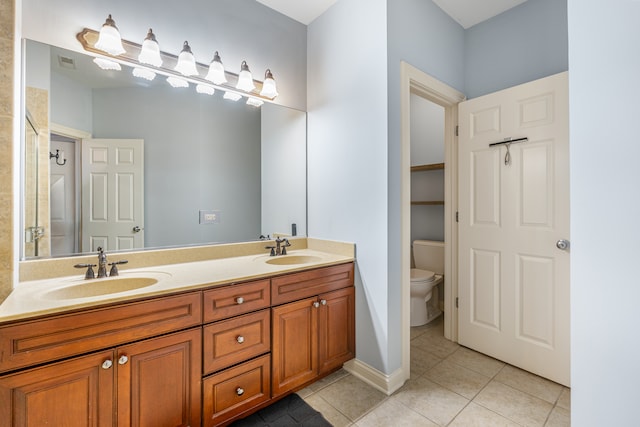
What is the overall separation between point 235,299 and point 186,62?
1.43m

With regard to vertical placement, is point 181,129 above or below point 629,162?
above

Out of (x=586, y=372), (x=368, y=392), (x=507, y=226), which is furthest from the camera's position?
(x=507, y=226)

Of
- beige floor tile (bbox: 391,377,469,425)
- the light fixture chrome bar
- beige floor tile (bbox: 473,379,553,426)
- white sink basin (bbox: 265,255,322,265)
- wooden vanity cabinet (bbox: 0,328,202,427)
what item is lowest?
beige floor tile (bbox: 391,377,469,425)

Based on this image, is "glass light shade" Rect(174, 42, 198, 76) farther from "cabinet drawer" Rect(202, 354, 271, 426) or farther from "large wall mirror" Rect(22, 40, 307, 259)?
"cabinet drawer" Rect(202, 354, 271, 426)

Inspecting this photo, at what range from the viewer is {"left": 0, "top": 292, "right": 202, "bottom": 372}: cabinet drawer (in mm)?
965

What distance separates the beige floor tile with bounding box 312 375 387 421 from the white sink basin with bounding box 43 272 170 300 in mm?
1194

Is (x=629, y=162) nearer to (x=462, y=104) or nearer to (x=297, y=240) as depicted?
(x=462, y=104)

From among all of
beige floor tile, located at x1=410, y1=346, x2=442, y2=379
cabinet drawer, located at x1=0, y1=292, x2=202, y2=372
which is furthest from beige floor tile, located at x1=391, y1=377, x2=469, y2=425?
cabinet drawer, located at x1=0, y1=292, x2=202, y2=372

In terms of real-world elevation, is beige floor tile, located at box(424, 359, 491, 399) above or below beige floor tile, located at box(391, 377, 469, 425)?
above

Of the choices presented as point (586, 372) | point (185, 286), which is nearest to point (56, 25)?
point (185, 286)

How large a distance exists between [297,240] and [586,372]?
1.74 m

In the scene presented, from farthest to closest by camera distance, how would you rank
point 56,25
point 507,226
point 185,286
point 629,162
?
point 507,226 < point 56,25 < point 185,286 < point 629,162

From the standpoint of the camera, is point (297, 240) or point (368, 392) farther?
point (297, 240)

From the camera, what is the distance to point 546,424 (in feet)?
4.99
